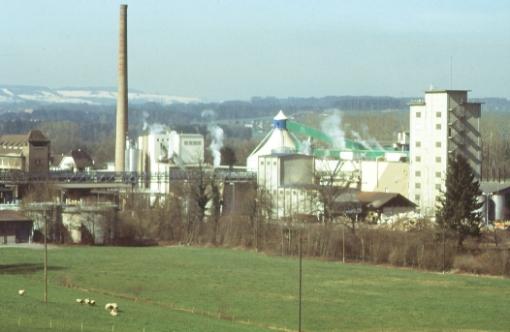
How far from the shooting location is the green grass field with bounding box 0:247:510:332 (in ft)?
96.1

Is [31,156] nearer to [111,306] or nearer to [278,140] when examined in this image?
[278,140]

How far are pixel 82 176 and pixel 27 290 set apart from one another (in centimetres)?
3742

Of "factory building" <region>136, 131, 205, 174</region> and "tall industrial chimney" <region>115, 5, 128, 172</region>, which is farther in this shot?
"tall industrial chimney" <region>115, 5, 128, 172</region>

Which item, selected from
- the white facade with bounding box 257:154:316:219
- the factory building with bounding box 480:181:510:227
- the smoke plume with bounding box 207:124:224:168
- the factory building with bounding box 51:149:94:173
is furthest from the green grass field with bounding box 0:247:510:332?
the factory building with bounding box 51:149:94:173

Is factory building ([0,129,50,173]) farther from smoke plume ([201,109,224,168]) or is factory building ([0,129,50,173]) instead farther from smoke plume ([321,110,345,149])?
smoke plume ([321,110,345,149])

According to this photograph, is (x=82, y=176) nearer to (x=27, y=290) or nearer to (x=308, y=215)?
(x=308, y=215)

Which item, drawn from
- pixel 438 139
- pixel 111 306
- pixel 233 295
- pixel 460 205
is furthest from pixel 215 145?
pixel 111 306

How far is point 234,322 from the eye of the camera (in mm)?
30203

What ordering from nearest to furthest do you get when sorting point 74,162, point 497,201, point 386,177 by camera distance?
point 497,201 → point 386,177 → point 74,162

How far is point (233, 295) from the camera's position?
117 ft

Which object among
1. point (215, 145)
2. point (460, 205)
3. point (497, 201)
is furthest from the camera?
point (215, 145)

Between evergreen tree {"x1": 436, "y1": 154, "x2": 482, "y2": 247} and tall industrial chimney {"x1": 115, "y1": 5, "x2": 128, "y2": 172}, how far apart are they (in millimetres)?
28835

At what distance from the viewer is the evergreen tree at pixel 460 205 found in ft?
163

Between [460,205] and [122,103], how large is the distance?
103 feet
